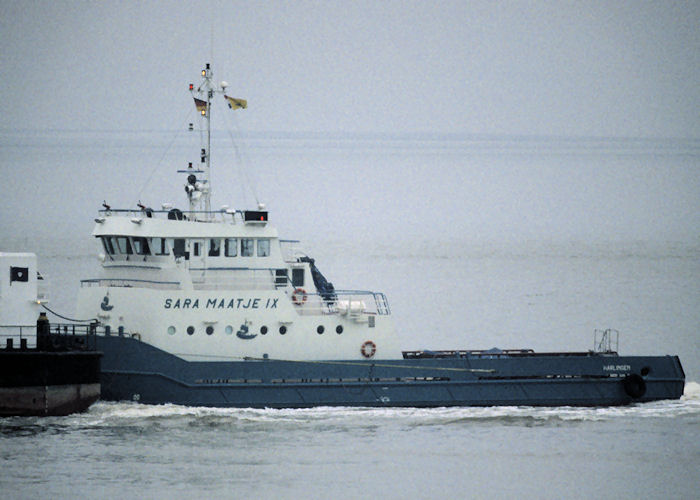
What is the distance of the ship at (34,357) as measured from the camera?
2458 centimetres

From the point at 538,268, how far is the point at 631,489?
1621 inches

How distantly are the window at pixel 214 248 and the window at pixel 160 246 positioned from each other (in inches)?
35.9

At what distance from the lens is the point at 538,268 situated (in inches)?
2463

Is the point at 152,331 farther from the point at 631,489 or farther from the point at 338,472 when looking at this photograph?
the point at 631,489

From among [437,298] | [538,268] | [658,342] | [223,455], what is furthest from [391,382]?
[538,268]

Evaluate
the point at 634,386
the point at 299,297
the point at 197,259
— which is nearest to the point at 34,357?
the point at 197,259

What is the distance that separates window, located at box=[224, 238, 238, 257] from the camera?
26656 millimetres

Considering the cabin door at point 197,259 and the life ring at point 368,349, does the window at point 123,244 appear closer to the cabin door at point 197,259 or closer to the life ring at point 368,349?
the cabin door at point 197,259

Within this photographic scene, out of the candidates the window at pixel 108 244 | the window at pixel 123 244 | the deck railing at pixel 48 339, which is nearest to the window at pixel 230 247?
the window at pixel 123 244

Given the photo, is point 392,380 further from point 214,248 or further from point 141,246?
point 141,246

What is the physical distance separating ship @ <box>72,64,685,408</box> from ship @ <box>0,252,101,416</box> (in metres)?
0.57

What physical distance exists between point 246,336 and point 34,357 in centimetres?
432

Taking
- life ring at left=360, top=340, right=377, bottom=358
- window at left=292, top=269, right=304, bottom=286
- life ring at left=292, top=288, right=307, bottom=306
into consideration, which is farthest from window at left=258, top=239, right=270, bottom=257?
life ring at left=360, top=340, right=377, bottom=358

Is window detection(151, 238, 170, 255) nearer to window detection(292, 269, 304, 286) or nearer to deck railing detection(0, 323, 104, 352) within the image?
deck railing detection(0, 323, 104, 352)
